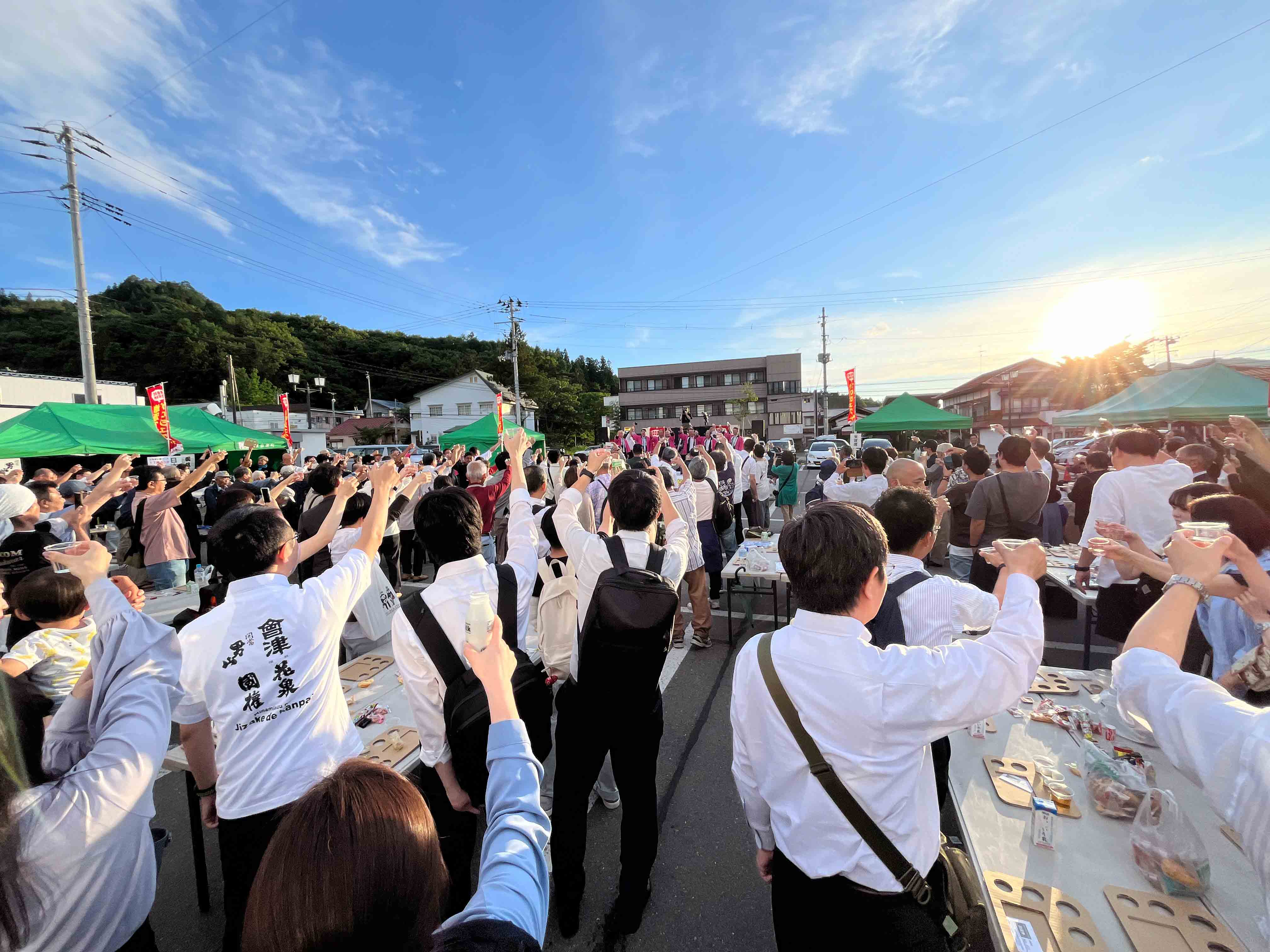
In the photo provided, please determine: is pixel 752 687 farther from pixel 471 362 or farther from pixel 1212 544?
pixel 471 362

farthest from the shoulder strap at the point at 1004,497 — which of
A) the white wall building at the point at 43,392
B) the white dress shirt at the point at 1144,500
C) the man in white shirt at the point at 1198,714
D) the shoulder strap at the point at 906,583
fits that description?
the white wall building at the point at 43,392

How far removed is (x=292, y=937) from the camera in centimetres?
65

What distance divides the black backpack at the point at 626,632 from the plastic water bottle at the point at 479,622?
991 mm

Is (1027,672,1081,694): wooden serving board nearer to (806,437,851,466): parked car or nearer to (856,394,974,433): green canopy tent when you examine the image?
(856,394,974,433): green canopy tent

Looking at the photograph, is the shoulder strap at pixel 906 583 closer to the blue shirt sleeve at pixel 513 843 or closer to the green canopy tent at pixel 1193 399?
the blue shirt sleeve at pixel 513 843

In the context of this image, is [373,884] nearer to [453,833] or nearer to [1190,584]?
[453,833]

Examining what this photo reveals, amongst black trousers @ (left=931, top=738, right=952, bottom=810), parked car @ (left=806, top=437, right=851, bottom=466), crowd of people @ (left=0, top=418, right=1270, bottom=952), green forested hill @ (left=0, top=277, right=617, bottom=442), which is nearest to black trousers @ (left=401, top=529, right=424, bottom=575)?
crowd of people @ (left=0, top=418, right=1270, bottom=952)

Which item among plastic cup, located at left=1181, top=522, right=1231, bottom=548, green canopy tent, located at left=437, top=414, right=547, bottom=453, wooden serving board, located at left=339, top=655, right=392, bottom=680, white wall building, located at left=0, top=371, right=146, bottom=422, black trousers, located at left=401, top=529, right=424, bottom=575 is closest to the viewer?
plastic cup, located at left=1181, top=522, right=1231, bottom=548

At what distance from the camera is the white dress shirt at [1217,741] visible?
950 mm

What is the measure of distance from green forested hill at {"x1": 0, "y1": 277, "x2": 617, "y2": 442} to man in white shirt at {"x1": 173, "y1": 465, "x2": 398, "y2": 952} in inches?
1264

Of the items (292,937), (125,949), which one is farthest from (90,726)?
(292,937)

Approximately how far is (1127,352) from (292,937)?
4308 cm

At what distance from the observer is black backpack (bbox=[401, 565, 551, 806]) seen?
1813 millimetres

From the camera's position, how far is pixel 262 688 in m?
1.71
